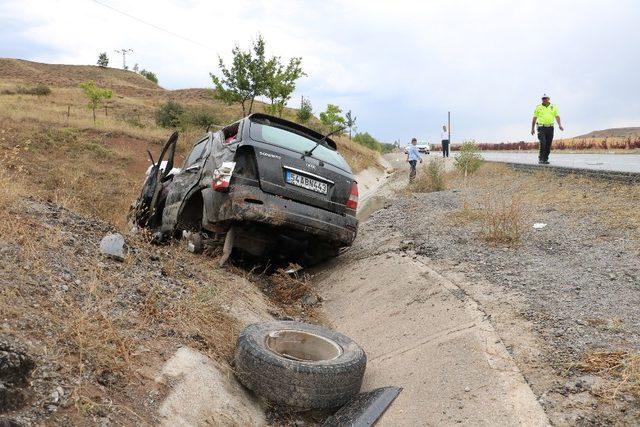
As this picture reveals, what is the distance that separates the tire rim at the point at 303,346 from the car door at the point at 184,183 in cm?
280

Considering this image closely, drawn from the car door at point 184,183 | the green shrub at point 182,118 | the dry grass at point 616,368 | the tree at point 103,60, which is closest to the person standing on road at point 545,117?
the car door at point 184,183

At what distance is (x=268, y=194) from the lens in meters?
5.93

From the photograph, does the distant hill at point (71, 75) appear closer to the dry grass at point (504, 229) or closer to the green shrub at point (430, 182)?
the green shrub at point (430, 182)

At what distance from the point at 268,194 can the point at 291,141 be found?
884 millimetres

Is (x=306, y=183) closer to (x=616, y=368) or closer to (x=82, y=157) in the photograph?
(x=616, y=368)

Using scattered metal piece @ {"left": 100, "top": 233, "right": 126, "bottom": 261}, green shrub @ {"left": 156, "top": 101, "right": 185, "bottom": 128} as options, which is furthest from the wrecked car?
green shrub @ {"left": 156, "top": 101, "right": 185, "bottom": 128}

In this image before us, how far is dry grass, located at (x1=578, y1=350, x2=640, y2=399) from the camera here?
3.22m

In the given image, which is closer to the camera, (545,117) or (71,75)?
(545,117)

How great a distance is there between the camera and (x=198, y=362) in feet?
12.3

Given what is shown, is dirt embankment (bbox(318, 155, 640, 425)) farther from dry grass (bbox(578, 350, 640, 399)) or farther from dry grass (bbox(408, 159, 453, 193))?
dry grass (bbox(408, 159, 453, 193))

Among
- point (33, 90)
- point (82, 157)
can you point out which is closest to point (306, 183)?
point (82, 157)

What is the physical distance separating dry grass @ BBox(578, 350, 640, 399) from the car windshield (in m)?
3.79

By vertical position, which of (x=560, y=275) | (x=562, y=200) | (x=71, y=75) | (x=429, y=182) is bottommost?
(x=560, y=275)

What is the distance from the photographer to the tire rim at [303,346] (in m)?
4.36
